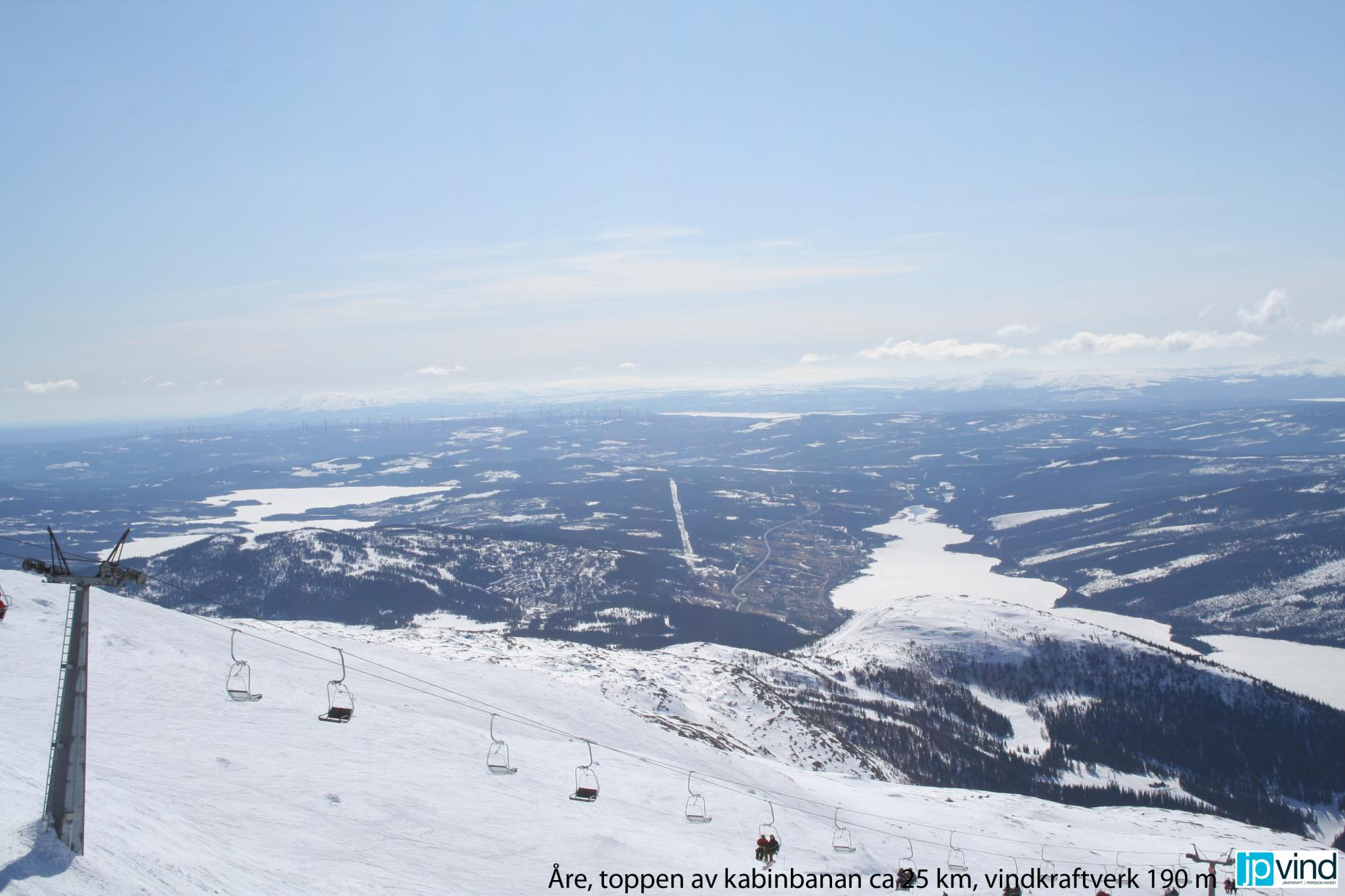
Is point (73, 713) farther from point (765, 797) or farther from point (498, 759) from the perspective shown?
point (765, 797)

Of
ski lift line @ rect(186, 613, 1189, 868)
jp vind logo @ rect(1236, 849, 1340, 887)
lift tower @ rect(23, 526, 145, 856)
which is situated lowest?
jp vind logo @ rect(1236, 849, 1340, 887)

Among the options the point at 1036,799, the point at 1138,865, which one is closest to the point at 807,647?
the point at 1036,799

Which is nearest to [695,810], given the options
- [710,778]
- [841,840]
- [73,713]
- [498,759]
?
[841,840]

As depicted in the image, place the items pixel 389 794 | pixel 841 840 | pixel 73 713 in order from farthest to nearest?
pixel 841 840 < pixel 389 794 < pixel 73 713

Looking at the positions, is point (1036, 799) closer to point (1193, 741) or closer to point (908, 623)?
point (1193, 741)

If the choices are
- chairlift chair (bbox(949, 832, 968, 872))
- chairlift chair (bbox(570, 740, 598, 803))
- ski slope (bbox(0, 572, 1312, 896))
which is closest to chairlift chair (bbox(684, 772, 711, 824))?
ski slope (bbox(0, 572, 1312, 896))

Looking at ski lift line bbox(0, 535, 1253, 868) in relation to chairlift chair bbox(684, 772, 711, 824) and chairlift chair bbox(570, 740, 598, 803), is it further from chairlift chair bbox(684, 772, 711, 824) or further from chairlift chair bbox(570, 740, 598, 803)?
chairlift chair bbox(570, 740, 598, 803)
